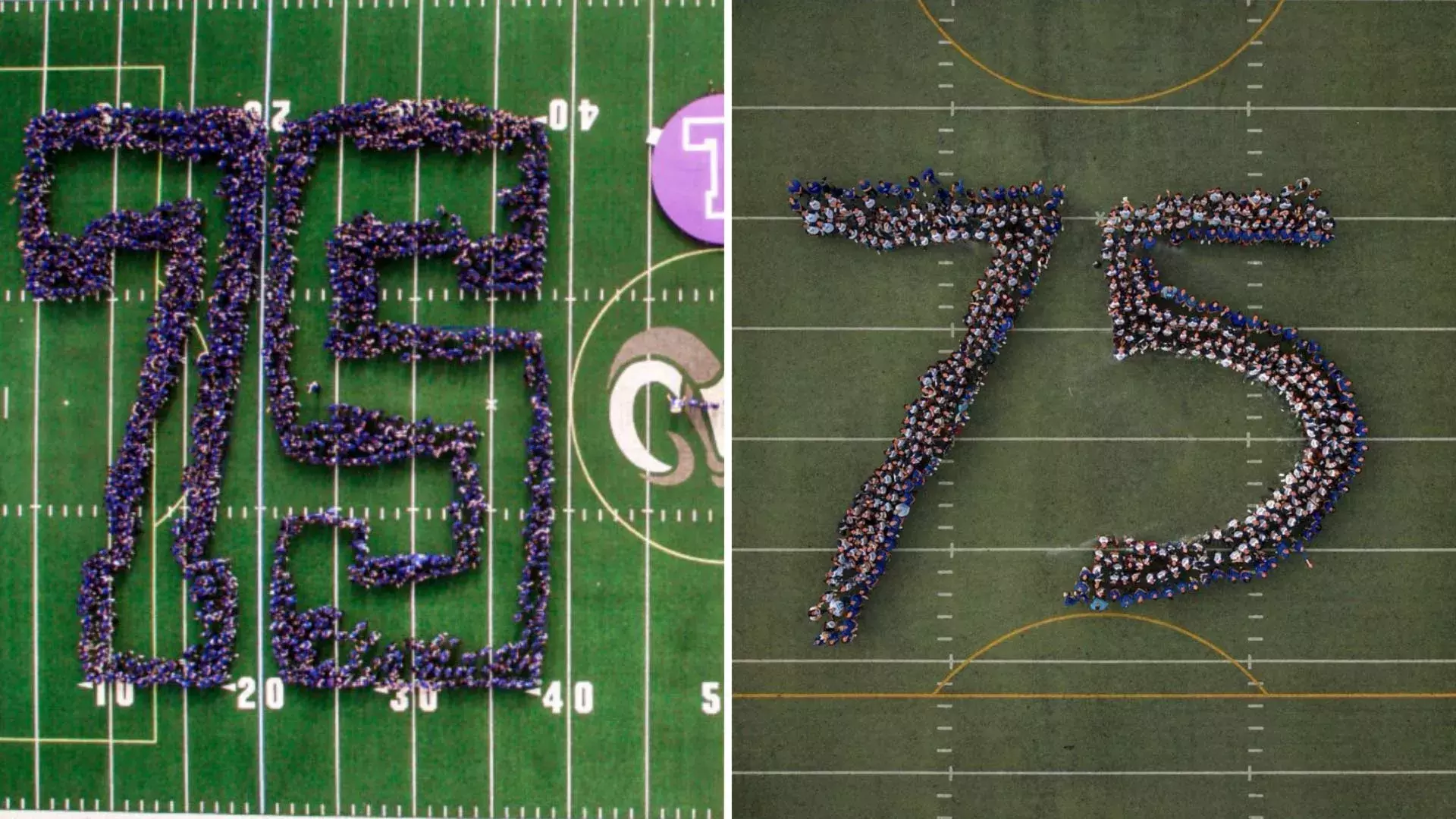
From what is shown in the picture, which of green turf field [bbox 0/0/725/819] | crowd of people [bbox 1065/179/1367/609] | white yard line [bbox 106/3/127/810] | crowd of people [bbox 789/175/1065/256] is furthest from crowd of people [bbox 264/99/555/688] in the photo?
crowd of people [bbox 1065/179/1367/609]

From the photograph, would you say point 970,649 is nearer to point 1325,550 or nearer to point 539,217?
point 1325,550

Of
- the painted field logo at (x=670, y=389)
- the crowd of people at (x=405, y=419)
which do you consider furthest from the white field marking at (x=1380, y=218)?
the crowd of people at (x=405, y=419)

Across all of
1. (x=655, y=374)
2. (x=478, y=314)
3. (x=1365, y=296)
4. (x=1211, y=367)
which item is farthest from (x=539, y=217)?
(x=1365, y=296)

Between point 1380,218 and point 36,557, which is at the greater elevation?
point 1380,218

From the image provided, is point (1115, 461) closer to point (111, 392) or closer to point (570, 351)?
point (570, 351)

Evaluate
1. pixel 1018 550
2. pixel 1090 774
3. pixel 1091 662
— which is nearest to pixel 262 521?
pixel 1018 550

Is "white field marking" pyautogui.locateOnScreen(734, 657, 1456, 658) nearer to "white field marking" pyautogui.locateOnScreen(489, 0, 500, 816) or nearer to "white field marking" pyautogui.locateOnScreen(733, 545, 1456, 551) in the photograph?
"white field marking" pyautogui.locateOnScreen(733, 545, 1456, 551)
